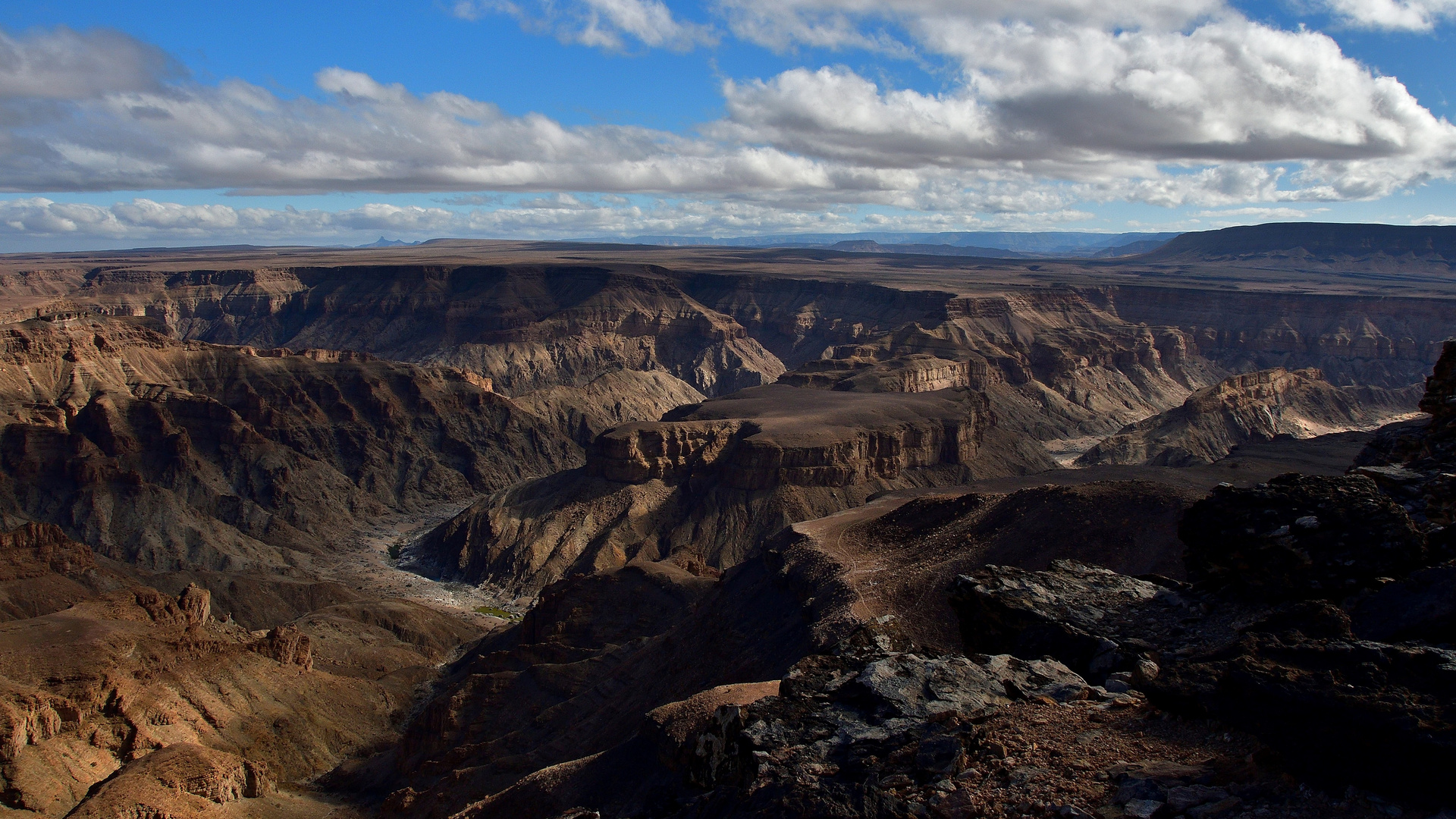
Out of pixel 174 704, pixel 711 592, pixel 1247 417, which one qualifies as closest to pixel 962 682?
pixel 711 592

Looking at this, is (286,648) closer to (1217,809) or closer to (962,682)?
(962,682)

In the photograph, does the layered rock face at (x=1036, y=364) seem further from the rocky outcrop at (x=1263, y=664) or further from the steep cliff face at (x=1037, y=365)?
the rocky outcrop at (x=1263, y=664)

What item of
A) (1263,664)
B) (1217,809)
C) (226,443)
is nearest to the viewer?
(1217,809)

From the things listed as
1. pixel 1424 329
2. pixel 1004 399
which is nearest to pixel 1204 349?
pixel 1424 329

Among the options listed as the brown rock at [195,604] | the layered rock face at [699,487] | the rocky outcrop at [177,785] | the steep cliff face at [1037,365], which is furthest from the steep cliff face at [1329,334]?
the rocky outcrop at [177,785]

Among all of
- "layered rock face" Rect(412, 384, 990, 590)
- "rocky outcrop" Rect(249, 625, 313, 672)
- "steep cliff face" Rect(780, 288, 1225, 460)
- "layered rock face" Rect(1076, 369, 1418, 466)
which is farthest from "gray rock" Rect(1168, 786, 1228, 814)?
"steep cliff face" Rect(780, 288, 1225, 460)

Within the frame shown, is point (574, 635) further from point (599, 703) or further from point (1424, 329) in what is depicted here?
point (1424, 329)

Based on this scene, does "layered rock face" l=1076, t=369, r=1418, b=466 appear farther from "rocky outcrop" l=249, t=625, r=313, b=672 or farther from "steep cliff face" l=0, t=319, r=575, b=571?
"rocky outcrop" l=249, t=625, r=313, b=672
